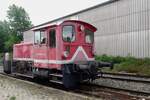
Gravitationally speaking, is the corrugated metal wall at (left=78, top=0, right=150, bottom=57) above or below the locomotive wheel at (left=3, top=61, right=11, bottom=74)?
above

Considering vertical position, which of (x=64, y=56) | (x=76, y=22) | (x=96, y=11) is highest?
(x=96, y=11)

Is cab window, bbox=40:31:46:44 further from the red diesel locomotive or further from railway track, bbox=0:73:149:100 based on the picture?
railway track, bbox=0:73:149:100

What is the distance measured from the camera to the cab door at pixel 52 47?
47.2 feet

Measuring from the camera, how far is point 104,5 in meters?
30.8

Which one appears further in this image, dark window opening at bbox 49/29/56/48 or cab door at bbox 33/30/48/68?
cab door at bbox 33/30/48/68

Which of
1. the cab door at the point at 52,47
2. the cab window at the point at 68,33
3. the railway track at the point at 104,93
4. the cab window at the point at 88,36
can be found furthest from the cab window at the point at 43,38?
the railway track at the point at 104,93

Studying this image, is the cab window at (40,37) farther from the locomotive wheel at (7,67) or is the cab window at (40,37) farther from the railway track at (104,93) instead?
the locomotive wheel at (7,67)

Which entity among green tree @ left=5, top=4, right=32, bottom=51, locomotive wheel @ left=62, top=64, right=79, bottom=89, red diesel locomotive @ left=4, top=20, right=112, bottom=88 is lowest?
locomotive wheel @ left=62, top=64, right=79, bottom=89

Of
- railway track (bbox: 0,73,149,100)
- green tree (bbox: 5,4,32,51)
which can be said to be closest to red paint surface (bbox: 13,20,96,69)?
railway track (bbox: 0,73,149,100)

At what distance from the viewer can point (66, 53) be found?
14031mm

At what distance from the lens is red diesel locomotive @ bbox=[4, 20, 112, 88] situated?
13.9 meters

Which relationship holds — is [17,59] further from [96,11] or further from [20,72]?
[96,11]

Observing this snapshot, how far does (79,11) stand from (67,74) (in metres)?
22.7

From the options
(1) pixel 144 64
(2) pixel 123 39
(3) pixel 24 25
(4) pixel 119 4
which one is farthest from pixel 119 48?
(3) pixel 24 25
